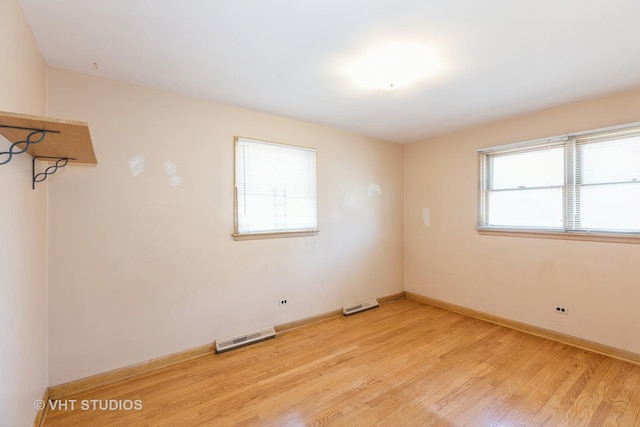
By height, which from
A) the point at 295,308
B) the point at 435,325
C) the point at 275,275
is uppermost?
the point at 275,275

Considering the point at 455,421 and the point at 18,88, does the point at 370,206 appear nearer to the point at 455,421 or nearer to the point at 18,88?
the point at 455,421

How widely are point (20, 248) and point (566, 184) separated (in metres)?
4.60

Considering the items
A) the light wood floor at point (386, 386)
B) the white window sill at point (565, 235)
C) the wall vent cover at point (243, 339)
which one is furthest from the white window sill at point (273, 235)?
the white window sill at point (565, 235)

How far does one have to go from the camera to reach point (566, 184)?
9.70 feet

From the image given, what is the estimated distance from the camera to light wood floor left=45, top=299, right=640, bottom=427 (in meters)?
1.90

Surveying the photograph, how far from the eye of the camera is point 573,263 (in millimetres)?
2906

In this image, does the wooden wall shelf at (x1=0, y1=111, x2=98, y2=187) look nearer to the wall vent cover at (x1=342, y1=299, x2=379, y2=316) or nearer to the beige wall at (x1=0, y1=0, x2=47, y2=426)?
the beige wall at (x1=0, y1=0, x2=47, y2=426)

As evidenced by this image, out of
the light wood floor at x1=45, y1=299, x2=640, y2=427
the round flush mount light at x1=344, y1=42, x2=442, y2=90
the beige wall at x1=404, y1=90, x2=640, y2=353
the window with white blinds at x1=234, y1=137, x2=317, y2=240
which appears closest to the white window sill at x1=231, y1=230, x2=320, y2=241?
the window with white blinds at x1=234, y1=137, x2=317, y2=240

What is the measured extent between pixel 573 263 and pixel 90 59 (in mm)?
4782

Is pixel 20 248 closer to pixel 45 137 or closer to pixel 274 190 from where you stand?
pixel 45 137

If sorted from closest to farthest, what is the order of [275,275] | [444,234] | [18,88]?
1. [18,88]
2. [275,275]
3. [444,234]

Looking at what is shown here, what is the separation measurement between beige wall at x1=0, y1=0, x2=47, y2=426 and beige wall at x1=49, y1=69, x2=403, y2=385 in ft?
0.59

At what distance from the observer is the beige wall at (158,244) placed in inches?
85.7

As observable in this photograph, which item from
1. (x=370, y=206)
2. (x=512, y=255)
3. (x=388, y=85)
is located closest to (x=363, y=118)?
(x=388, y=85)
